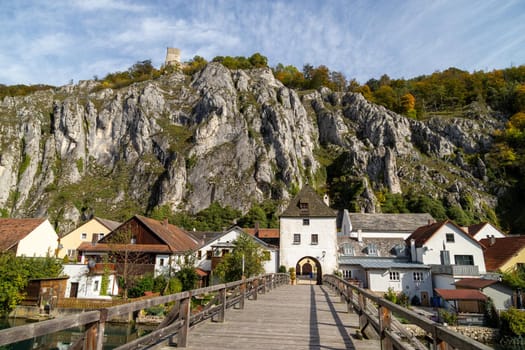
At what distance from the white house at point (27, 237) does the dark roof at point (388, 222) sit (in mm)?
44147

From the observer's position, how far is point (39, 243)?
130 feet

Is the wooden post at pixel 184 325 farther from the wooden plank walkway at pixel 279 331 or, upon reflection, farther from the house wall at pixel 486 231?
the house wall at pixel 486 231

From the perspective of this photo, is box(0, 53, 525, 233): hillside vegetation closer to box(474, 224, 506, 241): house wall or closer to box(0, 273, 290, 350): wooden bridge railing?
box(474, 224, 506, 241): house wall

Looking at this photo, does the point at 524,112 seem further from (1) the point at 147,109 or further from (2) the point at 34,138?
(2) the point at 34,138

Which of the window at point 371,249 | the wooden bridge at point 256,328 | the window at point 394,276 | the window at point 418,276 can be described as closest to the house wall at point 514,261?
the window at point 418,276

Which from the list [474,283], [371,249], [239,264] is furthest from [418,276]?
[239,264]

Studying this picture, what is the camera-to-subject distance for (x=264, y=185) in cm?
7375

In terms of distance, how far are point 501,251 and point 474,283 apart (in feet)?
35.9

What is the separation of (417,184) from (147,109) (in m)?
71.6

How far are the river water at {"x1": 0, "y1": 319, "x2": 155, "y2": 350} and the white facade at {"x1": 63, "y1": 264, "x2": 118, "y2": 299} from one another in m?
5.06

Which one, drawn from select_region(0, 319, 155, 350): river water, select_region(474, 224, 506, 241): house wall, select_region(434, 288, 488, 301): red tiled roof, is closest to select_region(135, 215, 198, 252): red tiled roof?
select_region(0, 319, 155, 350): river water

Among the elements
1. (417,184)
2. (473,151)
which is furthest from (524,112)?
(417,184)

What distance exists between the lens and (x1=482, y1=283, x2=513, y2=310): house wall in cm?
2669

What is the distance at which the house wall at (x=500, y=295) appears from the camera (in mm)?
26688
